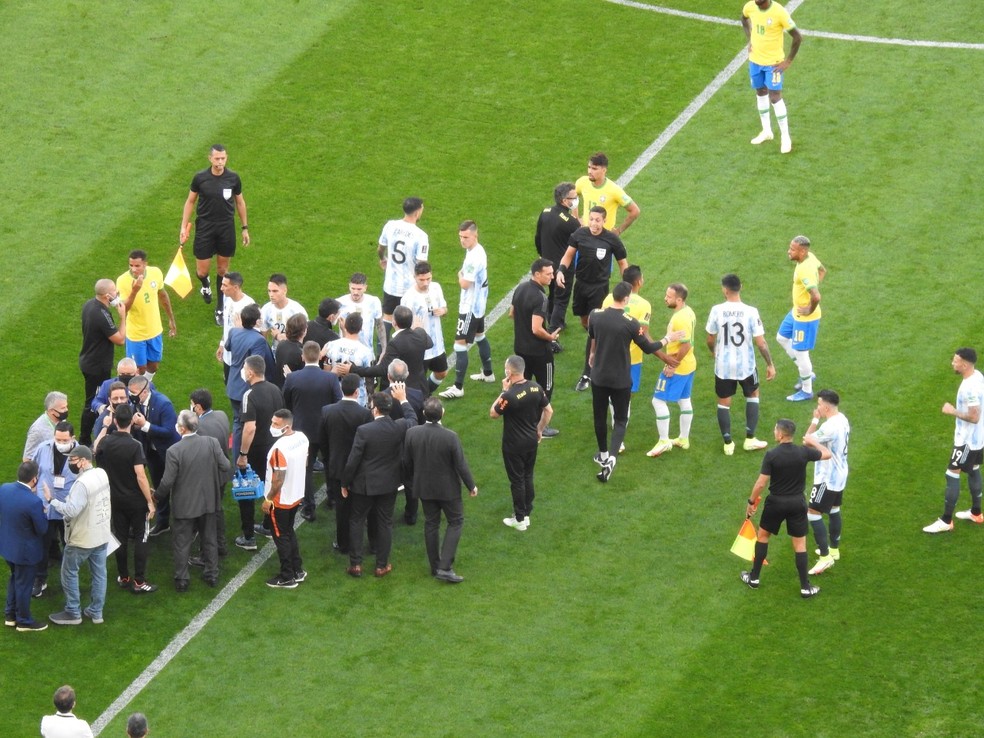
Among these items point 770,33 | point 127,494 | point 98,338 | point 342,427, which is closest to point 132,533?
point 127,494

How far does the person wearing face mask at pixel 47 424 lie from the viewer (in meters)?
15.6

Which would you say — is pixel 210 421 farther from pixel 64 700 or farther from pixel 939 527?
pixel 939 527

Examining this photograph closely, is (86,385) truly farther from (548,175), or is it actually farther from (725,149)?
(725,149)

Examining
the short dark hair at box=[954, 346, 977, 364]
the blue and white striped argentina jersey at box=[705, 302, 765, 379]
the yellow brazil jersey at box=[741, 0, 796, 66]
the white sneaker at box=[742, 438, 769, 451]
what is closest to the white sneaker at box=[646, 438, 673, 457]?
the white sneaker at box=[742, 438, 769, 451]

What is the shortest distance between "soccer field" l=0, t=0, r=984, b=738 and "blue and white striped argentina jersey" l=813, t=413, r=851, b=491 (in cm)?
110

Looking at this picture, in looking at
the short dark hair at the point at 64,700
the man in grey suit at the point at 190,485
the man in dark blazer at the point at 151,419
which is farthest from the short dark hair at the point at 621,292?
the short dark hair at the point at 64,700

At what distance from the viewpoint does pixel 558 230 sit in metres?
19.2

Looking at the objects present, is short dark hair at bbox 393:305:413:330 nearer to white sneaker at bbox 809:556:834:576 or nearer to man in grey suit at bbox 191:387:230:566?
man in grey suit at bbox 191:387:230:566

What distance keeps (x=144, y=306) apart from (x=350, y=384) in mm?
3624

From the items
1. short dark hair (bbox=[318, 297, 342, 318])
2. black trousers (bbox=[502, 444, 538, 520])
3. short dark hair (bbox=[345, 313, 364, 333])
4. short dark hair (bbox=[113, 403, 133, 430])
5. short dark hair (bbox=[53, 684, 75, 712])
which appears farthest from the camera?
short dark hair (bbox=[318, 297, 342, 318])

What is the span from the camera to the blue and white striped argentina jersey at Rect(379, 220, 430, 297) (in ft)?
60.7

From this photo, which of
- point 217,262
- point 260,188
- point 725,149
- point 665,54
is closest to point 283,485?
point 217,262

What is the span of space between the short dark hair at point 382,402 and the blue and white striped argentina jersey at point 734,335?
151 inches

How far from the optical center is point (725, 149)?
914 inches
